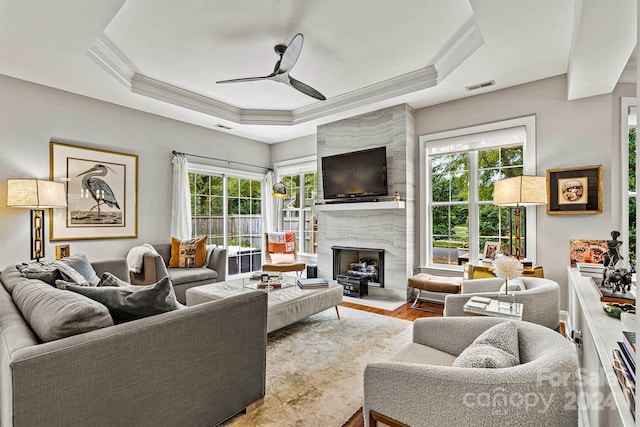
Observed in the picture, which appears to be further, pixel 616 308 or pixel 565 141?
pixel 565 141

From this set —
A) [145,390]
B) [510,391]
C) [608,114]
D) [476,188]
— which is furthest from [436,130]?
[145,390]

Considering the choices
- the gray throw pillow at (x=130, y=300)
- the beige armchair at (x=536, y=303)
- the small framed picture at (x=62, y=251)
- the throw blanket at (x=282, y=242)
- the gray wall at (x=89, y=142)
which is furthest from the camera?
the throw blanket at (x=282, y=242)

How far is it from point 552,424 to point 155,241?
4.80 m

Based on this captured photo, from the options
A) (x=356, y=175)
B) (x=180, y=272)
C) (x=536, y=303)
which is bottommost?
(x=180, y=272)

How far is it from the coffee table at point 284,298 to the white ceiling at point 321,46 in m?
2.40

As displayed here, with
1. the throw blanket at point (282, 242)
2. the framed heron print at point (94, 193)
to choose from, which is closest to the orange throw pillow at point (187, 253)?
the framed heron print at point (94, 193)

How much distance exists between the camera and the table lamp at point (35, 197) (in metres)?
3.10

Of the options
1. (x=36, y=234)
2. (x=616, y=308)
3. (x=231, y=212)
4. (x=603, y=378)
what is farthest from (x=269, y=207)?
(x=603, y=378)

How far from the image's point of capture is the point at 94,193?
3986 mm

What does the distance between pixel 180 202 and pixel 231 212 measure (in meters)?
1.14

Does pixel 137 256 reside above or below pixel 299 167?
below

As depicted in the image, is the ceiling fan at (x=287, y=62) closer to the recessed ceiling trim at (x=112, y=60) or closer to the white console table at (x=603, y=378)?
the recessed ceiling trim at (x=112, y=60)

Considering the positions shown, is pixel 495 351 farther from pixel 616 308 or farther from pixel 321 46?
pixel 321 46

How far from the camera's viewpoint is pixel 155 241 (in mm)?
4582
